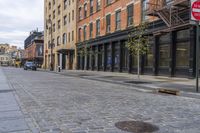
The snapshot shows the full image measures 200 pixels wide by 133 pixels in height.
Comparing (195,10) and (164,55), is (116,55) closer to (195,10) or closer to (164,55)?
(164,55)

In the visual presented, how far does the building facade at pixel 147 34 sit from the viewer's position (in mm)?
21875

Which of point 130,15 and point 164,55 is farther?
point 130,15

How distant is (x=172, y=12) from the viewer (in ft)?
73.7

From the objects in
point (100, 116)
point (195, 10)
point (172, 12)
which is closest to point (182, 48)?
point (172, 12)

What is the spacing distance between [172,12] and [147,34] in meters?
4.40

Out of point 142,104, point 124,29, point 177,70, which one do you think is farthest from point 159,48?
point 142,104

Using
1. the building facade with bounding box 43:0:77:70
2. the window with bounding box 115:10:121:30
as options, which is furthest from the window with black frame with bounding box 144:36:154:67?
the building facade with bounding box 43:0:77:70

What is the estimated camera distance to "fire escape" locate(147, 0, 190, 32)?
69.1ft

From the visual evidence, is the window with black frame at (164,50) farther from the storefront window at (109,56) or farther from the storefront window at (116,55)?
the storefront window at (109,56)

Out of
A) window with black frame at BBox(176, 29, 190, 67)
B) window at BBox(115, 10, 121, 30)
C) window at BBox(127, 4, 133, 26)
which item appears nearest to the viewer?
window with black frame at BBox(176, 29, 190, 67)

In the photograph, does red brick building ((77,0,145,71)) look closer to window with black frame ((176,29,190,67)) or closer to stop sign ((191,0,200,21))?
window with black frame ((176,29,190,67))

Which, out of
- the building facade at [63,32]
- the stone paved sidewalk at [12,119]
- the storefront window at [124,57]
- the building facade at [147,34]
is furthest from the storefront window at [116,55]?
the stone paved sidewalk at [12,119]

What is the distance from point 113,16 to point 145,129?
28936 mm

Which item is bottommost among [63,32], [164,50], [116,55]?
[116,55]
